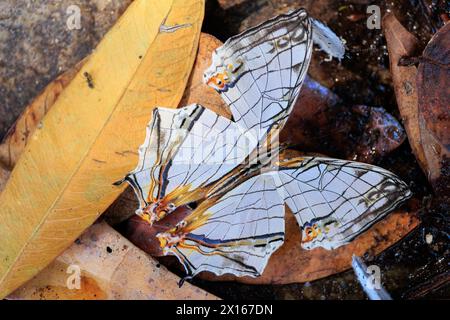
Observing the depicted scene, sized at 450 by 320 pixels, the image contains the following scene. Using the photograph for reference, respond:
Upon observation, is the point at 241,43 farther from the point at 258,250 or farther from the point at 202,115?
the point at 258,250

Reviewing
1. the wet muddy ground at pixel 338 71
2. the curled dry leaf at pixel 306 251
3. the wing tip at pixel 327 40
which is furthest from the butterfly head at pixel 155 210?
the wing tip at pixel 327 40

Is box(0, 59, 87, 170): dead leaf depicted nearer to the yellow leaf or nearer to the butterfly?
the yellow leaf

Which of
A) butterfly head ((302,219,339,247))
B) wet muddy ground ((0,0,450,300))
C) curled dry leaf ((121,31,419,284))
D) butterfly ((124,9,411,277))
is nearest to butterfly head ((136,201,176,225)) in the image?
butterfly ((124,9,411,277))

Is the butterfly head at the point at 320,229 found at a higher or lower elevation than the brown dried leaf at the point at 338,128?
lower

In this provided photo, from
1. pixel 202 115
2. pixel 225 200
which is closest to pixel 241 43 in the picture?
pixel 202 115

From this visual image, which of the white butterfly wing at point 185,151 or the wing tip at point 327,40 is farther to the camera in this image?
the wing tip at point 327,40

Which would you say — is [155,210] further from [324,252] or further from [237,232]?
[324,252]

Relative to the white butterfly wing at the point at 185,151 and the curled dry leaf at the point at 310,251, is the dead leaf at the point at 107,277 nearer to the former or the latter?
the curled dry leaf at the point at 310,251
